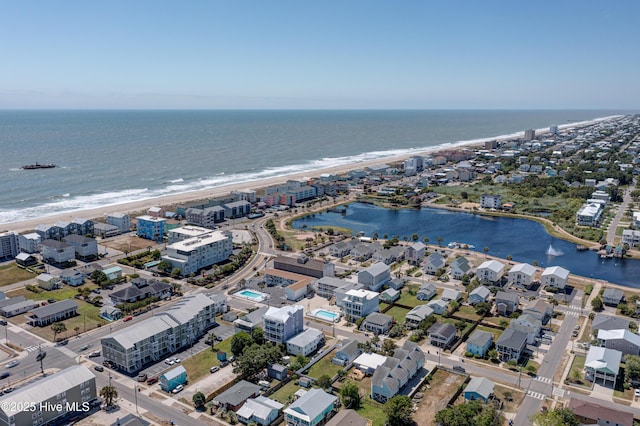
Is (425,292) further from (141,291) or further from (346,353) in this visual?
(141,291)

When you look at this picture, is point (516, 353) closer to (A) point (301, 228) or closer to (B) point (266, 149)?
(A) point (301, 228)

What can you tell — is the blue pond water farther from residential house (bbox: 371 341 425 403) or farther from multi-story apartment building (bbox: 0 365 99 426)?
multi-story apartment building (bbox: 0 365 99 426)

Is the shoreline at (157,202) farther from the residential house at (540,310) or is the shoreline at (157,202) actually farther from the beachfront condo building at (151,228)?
the residential house at (540,310)

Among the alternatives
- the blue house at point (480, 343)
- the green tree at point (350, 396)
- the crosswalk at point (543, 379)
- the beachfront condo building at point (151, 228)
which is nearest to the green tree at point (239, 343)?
the green tree at point (350, 396)

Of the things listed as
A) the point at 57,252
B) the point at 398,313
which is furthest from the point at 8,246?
the point at 398,313

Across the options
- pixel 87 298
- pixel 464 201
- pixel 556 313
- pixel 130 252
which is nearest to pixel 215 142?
pixel 464 201
